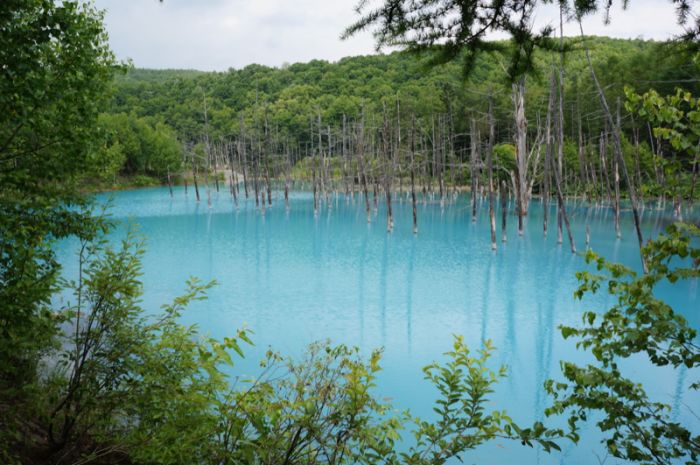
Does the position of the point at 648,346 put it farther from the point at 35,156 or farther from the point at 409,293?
the point at 409,293

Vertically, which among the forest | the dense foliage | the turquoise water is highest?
the dense foliage

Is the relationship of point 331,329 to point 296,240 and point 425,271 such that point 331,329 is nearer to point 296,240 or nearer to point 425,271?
point 425,271

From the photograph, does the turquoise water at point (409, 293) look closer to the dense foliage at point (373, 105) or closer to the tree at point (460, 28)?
the tree at point (460, 28)

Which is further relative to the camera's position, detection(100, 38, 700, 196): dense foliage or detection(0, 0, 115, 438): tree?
detection(100, 38, 700, 196): dense foliage

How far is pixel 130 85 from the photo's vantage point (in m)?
80.8

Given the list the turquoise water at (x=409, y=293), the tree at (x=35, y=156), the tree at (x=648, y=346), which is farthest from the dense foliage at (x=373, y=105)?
the tree at (x=648, y=346)

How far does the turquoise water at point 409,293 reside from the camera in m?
8.73

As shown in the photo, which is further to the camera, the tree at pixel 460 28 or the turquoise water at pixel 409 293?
the turquoise water at pixel 409 293

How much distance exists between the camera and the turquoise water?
873 centimetres

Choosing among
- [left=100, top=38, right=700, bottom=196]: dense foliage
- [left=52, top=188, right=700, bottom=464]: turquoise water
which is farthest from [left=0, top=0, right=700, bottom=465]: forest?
[left=100, top=38, right=700, bottom=196]: dense foliage

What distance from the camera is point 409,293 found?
14.4m

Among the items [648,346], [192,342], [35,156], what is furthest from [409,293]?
[648,346]

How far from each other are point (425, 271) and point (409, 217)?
45.5ft

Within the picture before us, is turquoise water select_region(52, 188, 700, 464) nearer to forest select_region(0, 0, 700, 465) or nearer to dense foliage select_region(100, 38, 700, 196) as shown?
forest select_region(0, 0, 700, 465)
